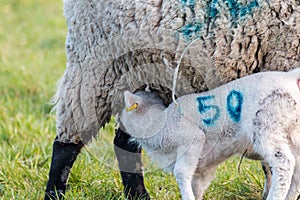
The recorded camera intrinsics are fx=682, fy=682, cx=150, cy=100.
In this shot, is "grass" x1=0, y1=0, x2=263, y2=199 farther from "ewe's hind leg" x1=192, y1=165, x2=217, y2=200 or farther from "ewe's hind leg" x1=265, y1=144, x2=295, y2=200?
"ewe's hind leg" x1=265, y1=144, x2=295, y2=200

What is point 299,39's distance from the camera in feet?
12.3

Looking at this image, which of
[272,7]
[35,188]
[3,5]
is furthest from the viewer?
[3,5]

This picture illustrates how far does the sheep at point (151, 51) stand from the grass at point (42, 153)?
0.18m

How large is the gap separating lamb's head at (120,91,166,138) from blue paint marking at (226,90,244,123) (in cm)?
40

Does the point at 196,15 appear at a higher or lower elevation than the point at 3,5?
higher

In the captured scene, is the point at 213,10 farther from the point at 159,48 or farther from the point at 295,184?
the point at 295,184

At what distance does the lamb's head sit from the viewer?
12.5 feet

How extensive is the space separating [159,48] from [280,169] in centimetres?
107

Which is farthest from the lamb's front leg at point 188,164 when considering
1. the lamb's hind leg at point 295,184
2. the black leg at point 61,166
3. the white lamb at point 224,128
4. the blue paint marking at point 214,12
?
the black leg at point 61,166

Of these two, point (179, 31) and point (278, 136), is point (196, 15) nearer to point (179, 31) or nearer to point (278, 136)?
point (179, 31)

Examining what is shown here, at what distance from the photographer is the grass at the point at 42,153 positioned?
443 cm

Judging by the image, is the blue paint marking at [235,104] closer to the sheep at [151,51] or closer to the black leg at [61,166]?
the sheep at [151,51]

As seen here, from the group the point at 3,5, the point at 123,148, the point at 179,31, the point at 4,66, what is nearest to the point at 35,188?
the point at 123,148

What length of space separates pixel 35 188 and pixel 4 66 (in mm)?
3534
